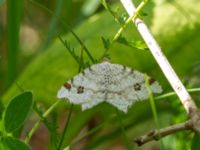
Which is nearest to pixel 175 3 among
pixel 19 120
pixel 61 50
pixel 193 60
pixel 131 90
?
pixel 193 60

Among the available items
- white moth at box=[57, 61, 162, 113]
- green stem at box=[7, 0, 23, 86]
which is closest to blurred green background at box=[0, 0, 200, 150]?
green stem at box=[7, 0, 23, 86]

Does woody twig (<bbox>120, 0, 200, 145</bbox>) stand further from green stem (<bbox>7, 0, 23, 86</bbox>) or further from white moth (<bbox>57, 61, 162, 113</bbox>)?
green stem (<bbox>7, 0, 23, 86</bbox>)

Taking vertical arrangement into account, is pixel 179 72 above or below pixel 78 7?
below

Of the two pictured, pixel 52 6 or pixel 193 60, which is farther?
pixel 52 6

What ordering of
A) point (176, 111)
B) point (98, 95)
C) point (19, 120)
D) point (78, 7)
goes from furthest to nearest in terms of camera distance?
1. point (78, 7)
2. point (176, 111)
3. point (98, 95)
4. point (19, 120)

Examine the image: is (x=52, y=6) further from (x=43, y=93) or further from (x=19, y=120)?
(x=19, y=120)

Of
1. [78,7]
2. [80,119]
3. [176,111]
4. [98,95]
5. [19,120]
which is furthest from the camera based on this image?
[78,7]

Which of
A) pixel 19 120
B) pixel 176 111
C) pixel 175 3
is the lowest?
pixel 176 111

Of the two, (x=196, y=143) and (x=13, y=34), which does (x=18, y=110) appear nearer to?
(x=196, y=143)
